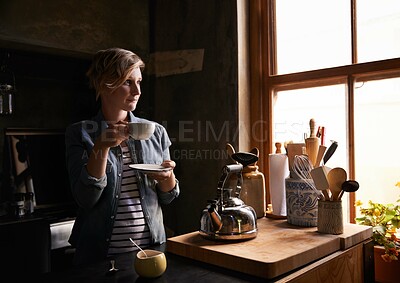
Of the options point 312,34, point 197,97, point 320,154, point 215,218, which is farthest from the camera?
point 197,97

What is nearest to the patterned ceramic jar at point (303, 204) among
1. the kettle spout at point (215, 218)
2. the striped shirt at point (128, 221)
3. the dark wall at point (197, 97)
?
the kettle spout at point (215, 218)

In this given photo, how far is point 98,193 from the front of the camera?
4.59ft

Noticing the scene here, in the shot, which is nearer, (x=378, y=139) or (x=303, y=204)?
(x=303, y=204)

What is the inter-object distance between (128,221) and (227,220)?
0.46m

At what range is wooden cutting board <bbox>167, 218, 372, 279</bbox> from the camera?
1.02 meters

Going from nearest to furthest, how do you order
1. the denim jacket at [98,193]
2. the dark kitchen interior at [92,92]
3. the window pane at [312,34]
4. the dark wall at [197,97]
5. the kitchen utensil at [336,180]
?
the kitchen utensil at [336,180], the denim jacket at [98,193], the window pane at [312,34], the dark kitchen interior at [92,92], the dark wall at [197,97]

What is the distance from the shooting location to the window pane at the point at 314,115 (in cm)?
187

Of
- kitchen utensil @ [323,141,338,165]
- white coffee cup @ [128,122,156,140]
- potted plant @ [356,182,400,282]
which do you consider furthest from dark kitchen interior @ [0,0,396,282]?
white coffee cup @ [128,122,156,140]

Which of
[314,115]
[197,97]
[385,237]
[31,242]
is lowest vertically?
[31,242]

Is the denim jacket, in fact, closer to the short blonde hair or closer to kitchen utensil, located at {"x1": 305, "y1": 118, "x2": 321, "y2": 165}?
the short blonde hair

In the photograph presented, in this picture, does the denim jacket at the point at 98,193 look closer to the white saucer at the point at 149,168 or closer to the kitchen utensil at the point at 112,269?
the white saucer at the point at 149,168

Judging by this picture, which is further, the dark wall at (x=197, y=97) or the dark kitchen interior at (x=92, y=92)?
the dark wall at (x=197, y=97)

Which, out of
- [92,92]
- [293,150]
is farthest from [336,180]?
[92,92]

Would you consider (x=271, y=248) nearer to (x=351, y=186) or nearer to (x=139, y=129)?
(x=351, y=186)
